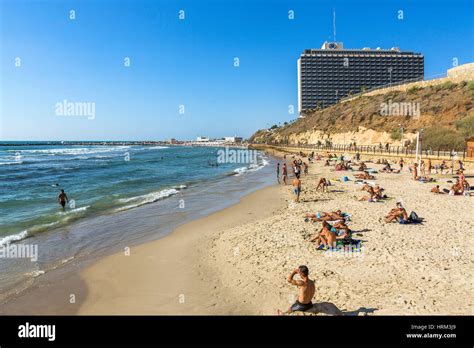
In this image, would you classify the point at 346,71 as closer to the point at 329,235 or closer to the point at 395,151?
the point at 395,151

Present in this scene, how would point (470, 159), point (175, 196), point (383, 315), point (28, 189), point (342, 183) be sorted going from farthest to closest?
point (470, 159) < point (28, 189) < point (342, 183) < point (175, 196) < point (383, 315)

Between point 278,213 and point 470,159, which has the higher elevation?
point 470,159

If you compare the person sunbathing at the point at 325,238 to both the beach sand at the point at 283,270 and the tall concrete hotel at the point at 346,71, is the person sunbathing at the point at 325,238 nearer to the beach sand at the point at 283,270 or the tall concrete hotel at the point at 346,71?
the beach sand at the point at 283,270

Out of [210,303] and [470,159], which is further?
[470,159]
